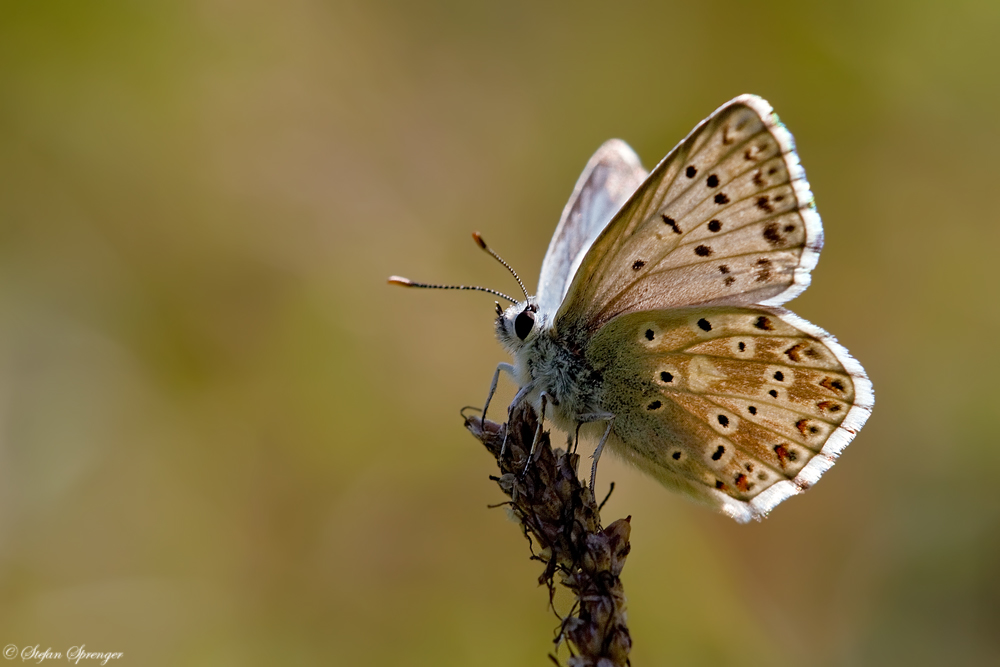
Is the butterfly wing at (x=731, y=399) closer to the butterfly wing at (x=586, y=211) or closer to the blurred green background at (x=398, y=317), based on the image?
the butterfly wing at (x=586, y=211)

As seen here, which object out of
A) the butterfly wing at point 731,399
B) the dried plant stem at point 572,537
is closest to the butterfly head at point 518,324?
the butterfly wing at point 731,399

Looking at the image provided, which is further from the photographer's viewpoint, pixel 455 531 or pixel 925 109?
pixel 925 109

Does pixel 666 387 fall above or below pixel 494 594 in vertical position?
above

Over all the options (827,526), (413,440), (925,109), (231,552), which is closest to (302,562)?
(231,552)

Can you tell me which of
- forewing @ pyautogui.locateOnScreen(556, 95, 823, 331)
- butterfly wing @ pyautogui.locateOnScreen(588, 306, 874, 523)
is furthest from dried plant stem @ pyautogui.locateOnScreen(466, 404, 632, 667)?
forewing @ pyautogui.locateOnScreen(556, 95, 823, 331)

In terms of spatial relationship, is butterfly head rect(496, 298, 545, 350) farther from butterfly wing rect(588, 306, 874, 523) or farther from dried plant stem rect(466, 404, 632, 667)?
dried plant stem rect(466, 404, 632, 667)

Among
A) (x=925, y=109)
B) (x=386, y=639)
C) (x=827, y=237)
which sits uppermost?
(x=925, y=109)

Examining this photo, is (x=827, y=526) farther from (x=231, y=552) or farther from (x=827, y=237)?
(x=231, y=552)
